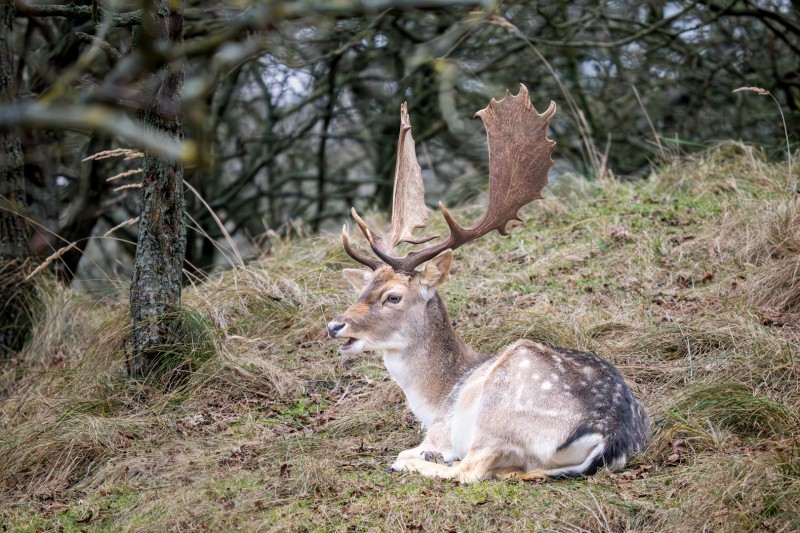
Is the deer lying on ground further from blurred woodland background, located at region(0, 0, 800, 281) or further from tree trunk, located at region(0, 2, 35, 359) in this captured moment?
blurred woodland background, located at region(0, 0, 800, 281)

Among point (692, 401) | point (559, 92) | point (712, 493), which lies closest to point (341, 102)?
point (559, 92)

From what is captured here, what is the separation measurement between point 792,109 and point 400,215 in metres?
7.22

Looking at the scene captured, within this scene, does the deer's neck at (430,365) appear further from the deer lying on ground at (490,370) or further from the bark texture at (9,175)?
the bark texture at (9,175)

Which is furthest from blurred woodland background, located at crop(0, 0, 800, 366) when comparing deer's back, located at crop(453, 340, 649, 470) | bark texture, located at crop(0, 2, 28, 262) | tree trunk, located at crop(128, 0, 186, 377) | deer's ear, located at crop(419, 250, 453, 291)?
deer's back, located at crop(453, 340, 649, 470)

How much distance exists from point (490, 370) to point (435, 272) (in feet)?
2.83

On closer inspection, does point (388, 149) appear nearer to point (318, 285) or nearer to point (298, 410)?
point (318, 285)

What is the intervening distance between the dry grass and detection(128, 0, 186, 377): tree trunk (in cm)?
19

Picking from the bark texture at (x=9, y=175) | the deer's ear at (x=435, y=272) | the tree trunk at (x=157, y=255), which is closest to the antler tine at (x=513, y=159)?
the deer's ear at (x=435, y=272)

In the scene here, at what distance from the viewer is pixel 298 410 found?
6.60 m

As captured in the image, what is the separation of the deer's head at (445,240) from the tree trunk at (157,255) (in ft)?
4.07

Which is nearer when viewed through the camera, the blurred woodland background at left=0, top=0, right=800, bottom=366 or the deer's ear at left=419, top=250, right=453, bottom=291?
the deer's ear at left=419, top=250, right=453, bottom=291

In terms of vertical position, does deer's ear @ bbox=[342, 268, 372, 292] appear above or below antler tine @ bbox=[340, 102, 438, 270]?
below

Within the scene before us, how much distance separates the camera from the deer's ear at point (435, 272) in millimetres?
6000

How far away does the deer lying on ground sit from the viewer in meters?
5.12
